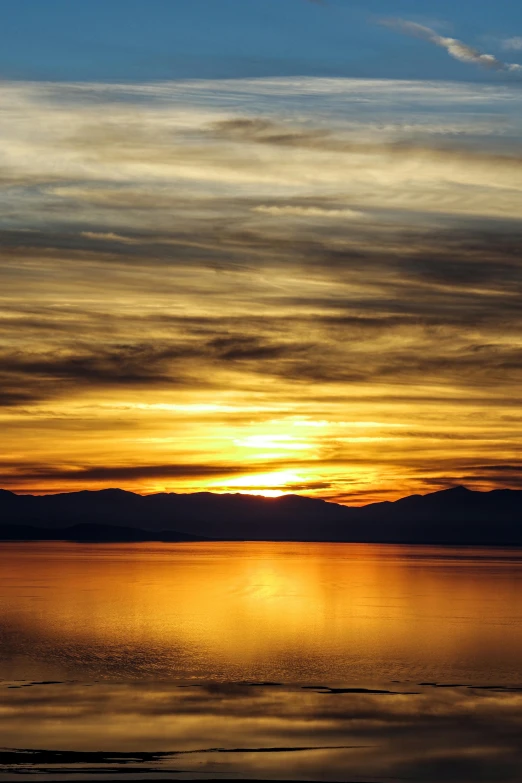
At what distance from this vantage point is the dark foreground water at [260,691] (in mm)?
19797

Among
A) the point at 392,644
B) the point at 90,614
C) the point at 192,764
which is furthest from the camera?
the point at 90,614

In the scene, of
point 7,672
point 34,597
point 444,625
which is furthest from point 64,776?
point 34,597

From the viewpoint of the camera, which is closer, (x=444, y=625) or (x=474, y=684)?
(x=474, y=684)

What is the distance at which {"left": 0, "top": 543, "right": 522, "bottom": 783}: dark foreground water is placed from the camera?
19797mm

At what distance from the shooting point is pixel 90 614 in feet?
155

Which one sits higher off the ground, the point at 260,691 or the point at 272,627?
the point at 260,691

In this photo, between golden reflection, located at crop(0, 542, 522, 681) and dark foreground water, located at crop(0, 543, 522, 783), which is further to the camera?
golden reflection, located at crop(0, 542, 522, 681)

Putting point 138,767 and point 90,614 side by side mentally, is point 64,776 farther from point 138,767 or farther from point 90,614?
point 90,614

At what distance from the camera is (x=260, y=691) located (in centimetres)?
2712

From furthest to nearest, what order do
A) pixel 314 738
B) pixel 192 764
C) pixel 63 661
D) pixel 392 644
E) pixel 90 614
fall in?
1. pixel 90 614
2. pixel 392 644
3. pixel 63 661
4. pixel 314 738
5. pixel 192 764

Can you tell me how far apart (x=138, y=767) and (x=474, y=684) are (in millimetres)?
12737

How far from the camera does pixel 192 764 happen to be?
64.0ft

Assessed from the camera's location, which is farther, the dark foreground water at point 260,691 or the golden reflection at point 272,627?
the golden reflection at point 272,627

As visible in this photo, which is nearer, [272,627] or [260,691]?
[260,691]
